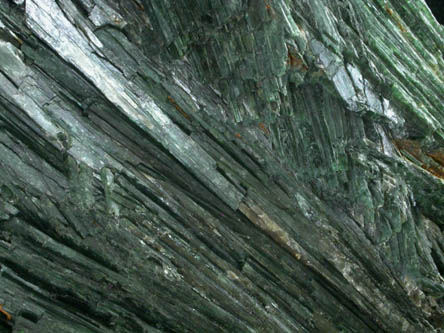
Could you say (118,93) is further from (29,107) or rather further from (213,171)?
(213,171)

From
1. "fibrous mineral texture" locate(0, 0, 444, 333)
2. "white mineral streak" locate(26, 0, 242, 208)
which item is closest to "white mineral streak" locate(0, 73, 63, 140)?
"fibrous mineral texture" locate(0, 0, 444, 333)

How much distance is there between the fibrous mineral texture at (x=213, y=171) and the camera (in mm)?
3309

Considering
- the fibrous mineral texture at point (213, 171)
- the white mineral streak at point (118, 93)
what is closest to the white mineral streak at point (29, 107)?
the fibrous mineral texture at point (213, 171)

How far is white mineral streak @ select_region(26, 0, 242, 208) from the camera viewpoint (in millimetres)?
3338

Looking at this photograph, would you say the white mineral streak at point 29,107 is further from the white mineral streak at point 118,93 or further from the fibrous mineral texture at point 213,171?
the white mineral streak at point 118,93

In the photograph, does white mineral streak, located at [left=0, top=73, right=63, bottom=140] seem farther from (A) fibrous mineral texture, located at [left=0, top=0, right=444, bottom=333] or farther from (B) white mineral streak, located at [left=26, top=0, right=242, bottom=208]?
(B) white mineral streak, located at [left=26, top=0, right=242, bottom=208]

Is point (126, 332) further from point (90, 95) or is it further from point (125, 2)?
point (125, 2)

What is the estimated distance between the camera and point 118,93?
3.45 metres

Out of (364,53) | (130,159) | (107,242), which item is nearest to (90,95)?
(130,159)

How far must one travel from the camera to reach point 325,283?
3686 mm

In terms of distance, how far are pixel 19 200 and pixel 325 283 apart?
2411mm

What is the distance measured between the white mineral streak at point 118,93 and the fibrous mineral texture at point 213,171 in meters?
0.01

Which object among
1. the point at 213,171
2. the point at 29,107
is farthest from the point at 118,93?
the point at 213,171

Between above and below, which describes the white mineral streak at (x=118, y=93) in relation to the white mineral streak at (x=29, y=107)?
above
